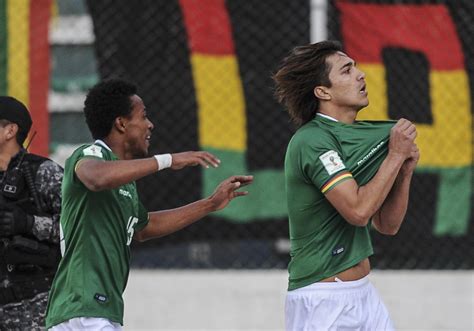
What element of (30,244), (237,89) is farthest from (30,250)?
(237,89)

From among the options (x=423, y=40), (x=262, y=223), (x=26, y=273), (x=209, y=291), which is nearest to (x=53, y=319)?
(x=26, y=273)

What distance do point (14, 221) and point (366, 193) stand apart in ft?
5.72

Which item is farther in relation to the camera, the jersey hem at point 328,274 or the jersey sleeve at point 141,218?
the jersey sleeve at point 141,218

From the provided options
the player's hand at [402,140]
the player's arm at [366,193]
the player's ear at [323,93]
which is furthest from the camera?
the player's ear at [323,93]

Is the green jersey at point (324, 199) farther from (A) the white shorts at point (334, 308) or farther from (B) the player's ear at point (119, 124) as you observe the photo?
(B) the player's ear at point (119, 124)

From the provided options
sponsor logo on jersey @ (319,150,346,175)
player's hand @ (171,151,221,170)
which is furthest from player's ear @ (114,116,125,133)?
sponsor logo on jersey @ (319,150,346,175)

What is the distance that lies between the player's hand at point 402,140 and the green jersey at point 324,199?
0.08m

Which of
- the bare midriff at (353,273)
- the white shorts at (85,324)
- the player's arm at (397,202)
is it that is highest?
the player's arm at (397,202)

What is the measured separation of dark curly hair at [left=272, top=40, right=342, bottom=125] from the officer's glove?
1367 millimetres

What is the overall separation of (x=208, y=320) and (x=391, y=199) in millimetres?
4096

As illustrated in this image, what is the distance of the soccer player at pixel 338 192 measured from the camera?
380cm

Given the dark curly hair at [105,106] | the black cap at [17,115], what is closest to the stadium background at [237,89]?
the black cap at [17,115]

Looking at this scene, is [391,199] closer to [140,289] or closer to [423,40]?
[423,40]

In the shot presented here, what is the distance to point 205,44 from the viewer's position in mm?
6707
